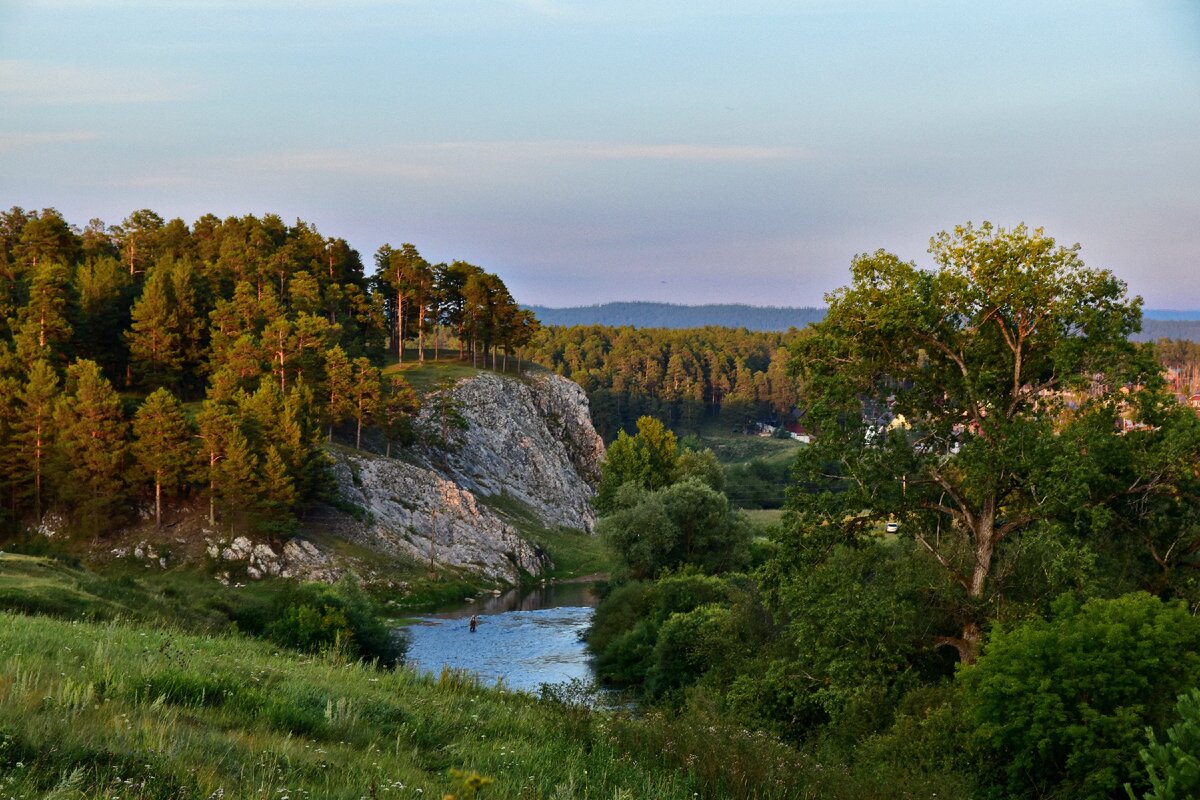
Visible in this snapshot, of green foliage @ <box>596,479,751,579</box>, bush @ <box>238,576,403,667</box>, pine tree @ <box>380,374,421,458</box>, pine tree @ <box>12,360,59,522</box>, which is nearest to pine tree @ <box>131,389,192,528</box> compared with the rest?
pine tree @ <box>12,360,59,522</box>

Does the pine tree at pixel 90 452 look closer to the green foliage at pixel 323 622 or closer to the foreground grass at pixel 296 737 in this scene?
the green foliage at pixel 323 622

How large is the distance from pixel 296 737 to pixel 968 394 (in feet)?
84.2

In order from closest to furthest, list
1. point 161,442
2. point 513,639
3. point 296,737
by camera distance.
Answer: point 296,737
point 513,639
point 161,442

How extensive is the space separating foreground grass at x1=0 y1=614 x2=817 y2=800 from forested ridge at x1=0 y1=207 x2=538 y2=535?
6556 centimetres

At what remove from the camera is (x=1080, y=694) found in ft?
78.6

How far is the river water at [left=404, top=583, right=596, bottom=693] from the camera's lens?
56500 millimetres

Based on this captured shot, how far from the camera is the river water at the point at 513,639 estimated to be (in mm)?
56500

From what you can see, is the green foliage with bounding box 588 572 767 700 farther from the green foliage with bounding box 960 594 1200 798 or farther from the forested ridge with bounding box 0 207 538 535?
the forested ridge with bounding box 0 207 538 535

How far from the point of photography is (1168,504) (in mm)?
32969

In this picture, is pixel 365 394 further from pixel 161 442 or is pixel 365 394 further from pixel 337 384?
pixel 161 442

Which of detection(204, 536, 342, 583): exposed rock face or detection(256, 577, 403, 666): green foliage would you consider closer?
detection(256, 577, 403, 666): green foliage

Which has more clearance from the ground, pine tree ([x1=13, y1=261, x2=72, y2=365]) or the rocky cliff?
pine tree ([x1=13, y1=261, x2=72, y2=365])

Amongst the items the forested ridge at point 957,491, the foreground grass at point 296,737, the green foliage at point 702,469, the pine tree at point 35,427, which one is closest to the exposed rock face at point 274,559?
the pine tree at point 35,427

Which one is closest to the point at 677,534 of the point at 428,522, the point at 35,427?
the point at 428,522
